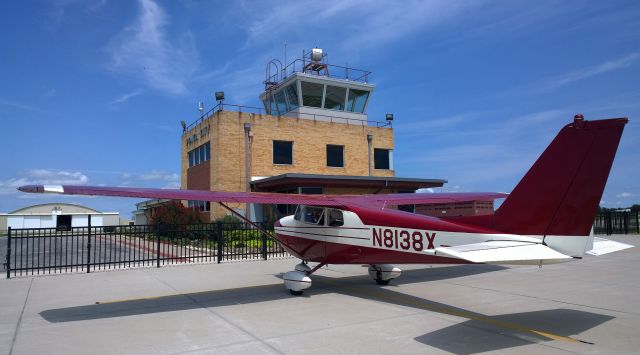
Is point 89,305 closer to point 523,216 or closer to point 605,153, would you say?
point 523,216

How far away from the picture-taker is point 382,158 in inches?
1453

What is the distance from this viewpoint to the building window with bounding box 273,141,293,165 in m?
32.4

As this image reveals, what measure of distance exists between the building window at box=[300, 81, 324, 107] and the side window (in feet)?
80.4

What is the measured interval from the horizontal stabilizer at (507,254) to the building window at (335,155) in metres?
28.1

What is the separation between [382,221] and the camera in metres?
9.09

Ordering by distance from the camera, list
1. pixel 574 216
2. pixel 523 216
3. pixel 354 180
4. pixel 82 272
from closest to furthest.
Result: 1. pixel 574 216
2. pixel 523 216
3. pixel 82 272
4. pixel 354 180

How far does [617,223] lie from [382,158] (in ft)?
55.1

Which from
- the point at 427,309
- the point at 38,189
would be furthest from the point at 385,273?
the point at 38,189

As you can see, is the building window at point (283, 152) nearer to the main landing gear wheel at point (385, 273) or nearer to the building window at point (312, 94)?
the building window at point (312, 94)

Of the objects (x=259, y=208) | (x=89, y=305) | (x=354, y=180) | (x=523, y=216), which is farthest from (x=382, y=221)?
(x=259, y=208)

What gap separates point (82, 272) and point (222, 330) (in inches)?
377

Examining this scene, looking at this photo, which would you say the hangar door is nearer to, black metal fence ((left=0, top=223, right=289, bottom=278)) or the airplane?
black metal fence ((left=0, top=223, right=289, bottom=278))

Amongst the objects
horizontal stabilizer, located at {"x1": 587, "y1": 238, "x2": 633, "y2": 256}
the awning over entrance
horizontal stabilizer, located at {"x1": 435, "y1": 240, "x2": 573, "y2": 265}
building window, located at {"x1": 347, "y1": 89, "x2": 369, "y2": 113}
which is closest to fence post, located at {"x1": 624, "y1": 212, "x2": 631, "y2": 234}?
the awning over entrance

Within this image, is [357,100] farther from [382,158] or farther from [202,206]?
[202,206]
